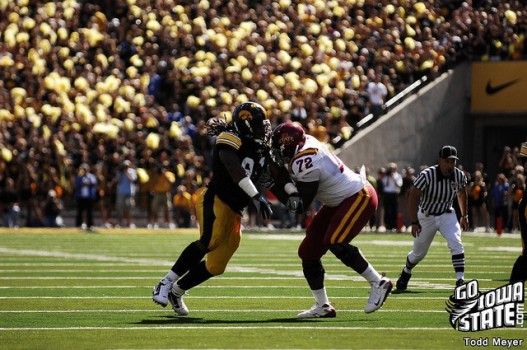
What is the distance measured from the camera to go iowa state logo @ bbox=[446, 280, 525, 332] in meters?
9.21

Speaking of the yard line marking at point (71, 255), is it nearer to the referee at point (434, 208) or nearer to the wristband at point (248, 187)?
the referee at point (434, 208)

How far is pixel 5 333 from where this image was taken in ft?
30.4

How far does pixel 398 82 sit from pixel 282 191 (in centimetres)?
2405

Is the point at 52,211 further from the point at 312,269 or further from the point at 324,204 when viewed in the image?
the point at 312,269

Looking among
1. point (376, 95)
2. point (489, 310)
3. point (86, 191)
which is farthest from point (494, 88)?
point (489, 310)

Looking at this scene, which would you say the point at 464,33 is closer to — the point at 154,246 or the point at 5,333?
the point at 154,246

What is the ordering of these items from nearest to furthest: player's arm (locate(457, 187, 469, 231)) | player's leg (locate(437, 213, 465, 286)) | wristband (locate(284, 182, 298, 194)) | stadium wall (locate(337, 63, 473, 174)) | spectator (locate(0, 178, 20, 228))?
wristband (locate(284, 182, 298, 194)) < player's leg (locate(437, 213, 465, 286)) < player's arm (locate(457, 187, 469, 231)) < spectator (locate(0, 178, 20, 228)) < stadium wall (locate(337, 63, 473, 174))

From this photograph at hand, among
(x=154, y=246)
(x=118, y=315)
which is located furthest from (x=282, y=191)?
(x=154, y=246)

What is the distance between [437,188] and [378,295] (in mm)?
3134

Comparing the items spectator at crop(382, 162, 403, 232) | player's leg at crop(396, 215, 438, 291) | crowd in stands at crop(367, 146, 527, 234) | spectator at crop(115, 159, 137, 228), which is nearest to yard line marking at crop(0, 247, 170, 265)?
player's leg at crop(396, 215, 438, 291)

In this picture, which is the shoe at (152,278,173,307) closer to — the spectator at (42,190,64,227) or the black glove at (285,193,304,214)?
the black glove at (285,193,304,214)

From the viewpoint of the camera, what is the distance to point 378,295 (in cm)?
1048

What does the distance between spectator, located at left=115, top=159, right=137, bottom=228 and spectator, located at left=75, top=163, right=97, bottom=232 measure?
2.27 ft

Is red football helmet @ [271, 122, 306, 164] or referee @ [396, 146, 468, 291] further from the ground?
red football helmet @ [271, 122, 306, 164]
